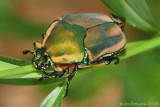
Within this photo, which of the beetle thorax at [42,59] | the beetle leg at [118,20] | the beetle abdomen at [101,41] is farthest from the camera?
the beetle leg at [118,20]

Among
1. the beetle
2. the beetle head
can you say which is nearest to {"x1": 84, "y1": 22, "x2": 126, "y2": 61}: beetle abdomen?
the beetle

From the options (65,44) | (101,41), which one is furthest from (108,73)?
(65,44)

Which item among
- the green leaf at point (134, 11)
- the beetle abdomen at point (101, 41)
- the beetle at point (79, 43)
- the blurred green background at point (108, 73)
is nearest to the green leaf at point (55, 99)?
the beetle at point (79, 43)

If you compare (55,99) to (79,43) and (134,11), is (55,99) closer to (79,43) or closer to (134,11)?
(79,43)

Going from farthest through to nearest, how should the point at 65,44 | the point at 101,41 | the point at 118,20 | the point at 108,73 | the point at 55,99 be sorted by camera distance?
the point at 108,73 < the point at 118,20 < the point at 101,41 < the point at 65,44 < the point at 55,99

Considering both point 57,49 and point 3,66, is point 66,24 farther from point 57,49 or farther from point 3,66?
point 3,66

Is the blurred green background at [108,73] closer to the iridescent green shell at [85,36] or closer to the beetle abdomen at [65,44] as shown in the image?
the iridescent green shell at [85,36]

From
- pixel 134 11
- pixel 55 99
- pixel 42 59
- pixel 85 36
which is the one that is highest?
pixel 134 11
